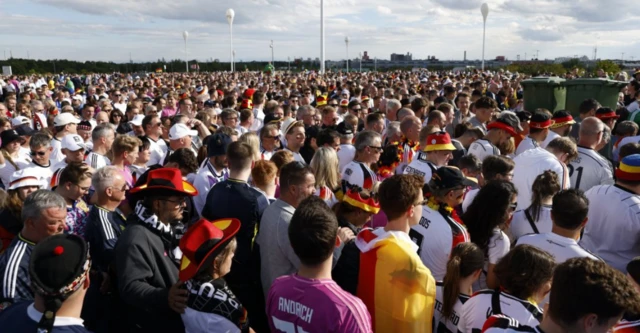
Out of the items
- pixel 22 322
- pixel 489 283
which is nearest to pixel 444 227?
pixel 489 283

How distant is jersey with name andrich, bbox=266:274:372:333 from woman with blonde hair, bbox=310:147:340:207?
86.1 inches

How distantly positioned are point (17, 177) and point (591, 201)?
17.4ft

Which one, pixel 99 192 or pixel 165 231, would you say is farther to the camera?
pixel 99 192

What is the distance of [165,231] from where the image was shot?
3053 mm

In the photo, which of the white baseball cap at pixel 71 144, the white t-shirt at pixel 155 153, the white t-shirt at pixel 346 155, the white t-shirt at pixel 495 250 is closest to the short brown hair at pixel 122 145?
the white baseball cap at pixel 71 144

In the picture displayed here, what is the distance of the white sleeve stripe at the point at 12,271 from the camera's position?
9.63 feet

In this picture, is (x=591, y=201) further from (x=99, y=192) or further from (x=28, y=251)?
(x=28, y=251)

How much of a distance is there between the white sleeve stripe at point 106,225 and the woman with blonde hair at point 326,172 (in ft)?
6.32

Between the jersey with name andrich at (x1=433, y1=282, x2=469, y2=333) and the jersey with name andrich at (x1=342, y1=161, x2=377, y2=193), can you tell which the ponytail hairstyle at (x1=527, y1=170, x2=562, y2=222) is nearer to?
the jersey with name andrich at (x1=433, y1=282, x2=469, y2=333)

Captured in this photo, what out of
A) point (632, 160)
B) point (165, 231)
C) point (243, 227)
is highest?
point (632, 160)

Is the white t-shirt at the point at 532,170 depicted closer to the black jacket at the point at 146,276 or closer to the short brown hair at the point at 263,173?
the short brown hair at the point at 263,173

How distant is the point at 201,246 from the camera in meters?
2.47

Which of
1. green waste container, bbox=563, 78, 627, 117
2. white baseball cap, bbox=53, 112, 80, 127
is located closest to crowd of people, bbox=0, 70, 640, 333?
white baseball cap, bbox=53, 112, 80, 127

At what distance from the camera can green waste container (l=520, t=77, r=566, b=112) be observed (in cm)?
1192
